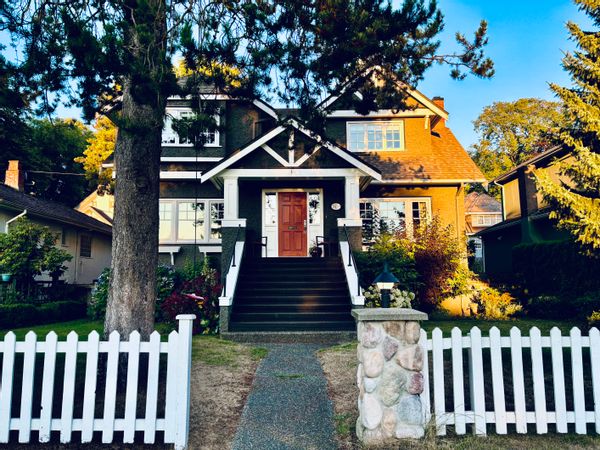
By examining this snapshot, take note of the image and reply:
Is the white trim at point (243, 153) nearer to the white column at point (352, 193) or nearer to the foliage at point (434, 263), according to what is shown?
the white column at point (352, 193)

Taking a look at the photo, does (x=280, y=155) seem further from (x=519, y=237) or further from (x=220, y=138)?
(x=519, y=237)

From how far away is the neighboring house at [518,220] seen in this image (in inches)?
640

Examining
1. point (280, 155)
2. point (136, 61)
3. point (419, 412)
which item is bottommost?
point (419, 412)

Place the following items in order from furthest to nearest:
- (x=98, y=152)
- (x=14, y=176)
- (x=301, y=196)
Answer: (x=98, y=152)
(x=14, y=176)
(x=301, y=196)

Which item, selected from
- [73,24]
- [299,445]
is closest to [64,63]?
[73,24]

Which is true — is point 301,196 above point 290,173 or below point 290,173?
below

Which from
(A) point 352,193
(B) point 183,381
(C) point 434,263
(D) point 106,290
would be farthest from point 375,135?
(B) point 183,381

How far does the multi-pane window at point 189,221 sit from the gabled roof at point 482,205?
27.2 metres

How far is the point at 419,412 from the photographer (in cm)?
372

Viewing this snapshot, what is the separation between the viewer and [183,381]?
3.68 m

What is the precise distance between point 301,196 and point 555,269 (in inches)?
343

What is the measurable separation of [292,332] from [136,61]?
608 centimetres

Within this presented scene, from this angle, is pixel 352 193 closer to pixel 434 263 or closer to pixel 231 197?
pixel 434 263

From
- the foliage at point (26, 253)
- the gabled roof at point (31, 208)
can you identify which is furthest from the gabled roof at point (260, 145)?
the gabled roof at point (31, 208)
